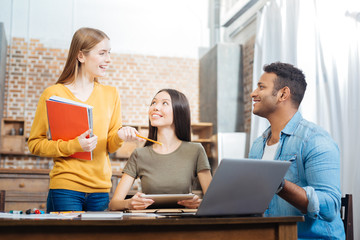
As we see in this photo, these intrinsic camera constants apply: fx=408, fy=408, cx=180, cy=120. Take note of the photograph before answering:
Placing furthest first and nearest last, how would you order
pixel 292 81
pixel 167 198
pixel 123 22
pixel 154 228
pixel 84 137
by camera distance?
1. pixel 123 22
2. pixel 292 81
3. pixel 84 137
4. pixel 167 198
5. pixel 154 228

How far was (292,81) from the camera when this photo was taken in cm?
210

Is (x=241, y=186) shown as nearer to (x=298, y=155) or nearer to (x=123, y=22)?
(x=298, y=155)

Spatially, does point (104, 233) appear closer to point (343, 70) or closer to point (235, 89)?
point (343, 70)

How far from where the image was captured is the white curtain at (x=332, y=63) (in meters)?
3.36

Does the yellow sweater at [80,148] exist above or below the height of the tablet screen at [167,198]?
above

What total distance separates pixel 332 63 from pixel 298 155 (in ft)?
7.29

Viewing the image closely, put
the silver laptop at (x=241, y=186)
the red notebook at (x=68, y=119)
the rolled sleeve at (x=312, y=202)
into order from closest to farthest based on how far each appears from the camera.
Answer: the silver laptop at (x=241, y=186) → the rolled sleeve at (x=312, y=202) → the red notebook at (x=68, y=119)

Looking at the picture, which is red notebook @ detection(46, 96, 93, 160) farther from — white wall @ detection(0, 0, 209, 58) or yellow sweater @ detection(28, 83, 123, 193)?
white wall @ detection(0, 0, 209, 58)

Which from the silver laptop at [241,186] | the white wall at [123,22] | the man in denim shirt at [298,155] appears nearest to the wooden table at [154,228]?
the silver laptop at [241,186]

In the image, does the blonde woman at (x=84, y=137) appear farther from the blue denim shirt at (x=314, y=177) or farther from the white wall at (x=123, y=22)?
the white wall at (x=123, y=22)

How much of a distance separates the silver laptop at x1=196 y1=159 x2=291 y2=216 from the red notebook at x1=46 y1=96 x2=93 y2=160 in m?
0.86

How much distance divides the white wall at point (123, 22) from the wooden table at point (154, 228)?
16.7 feet

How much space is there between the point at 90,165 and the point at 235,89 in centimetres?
386

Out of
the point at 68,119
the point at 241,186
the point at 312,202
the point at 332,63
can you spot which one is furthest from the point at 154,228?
the point at 332,63
